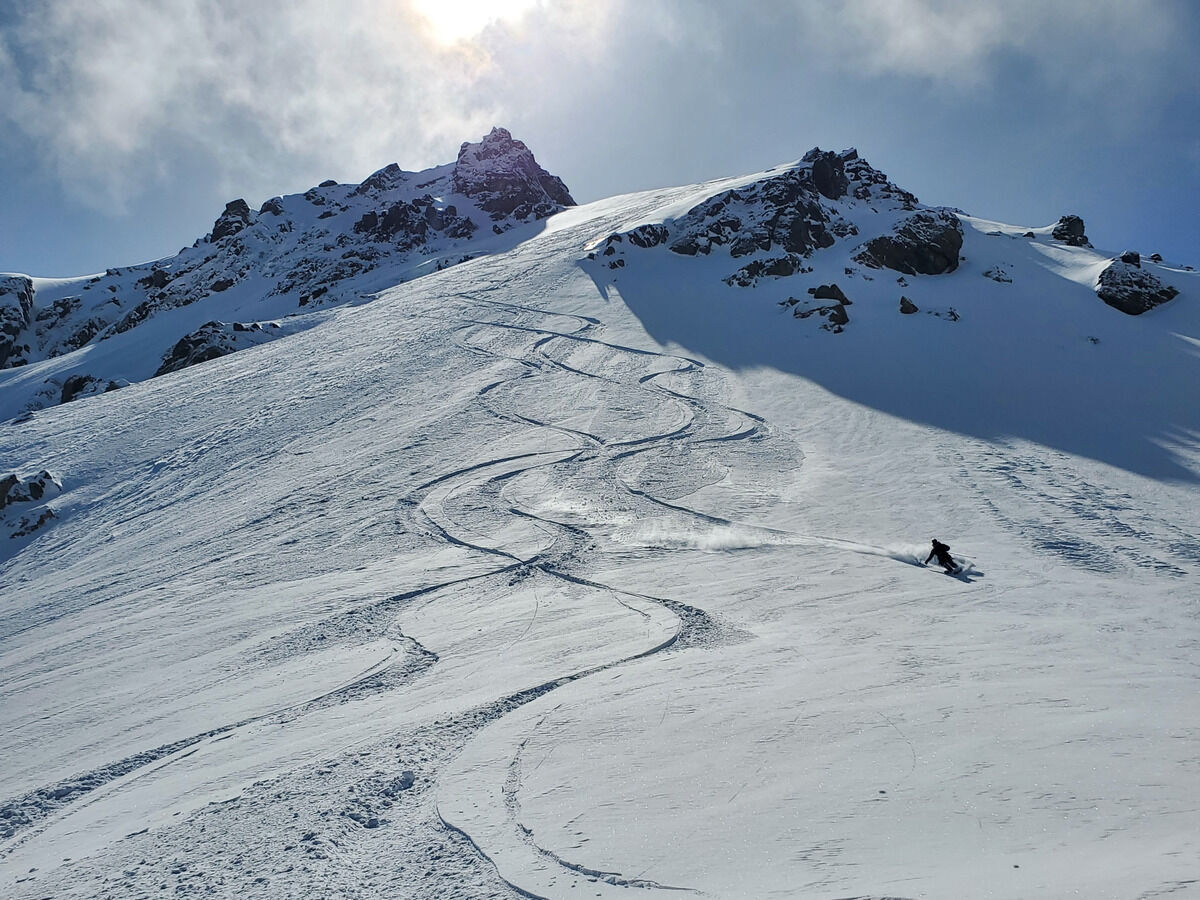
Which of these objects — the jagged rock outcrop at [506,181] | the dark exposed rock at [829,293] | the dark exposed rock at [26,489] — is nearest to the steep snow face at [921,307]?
the dark exposed rock at [829,293]

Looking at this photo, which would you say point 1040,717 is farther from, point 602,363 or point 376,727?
point 602,363

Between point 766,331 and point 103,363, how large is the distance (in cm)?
4317

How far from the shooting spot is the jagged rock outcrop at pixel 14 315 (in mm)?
77875

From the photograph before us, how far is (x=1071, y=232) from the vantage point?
48.4 m

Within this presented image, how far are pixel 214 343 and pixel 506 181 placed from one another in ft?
198

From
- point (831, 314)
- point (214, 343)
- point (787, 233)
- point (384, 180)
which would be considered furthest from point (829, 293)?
point (384, 180)

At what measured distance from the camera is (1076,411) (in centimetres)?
2169

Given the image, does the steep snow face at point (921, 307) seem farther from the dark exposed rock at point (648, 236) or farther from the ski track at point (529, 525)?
the ski track at point (529, 525)

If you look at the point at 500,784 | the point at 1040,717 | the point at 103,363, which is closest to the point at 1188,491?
the point at 1040,717

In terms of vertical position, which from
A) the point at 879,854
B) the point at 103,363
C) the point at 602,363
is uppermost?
the point at 103,363

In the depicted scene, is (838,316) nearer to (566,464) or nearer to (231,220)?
(566,464)

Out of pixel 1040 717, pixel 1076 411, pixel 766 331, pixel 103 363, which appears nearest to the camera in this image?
pixel 1040 717

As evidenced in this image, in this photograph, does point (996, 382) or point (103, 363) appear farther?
point (103, 363)

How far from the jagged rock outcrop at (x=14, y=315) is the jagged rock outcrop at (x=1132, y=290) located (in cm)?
10004
